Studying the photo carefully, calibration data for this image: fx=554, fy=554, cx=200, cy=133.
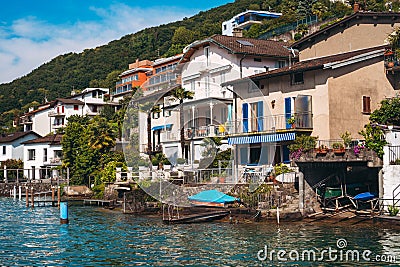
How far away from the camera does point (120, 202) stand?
49.0m

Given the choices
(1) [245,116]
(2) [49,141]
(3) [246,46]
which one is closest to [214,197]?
(1) [245,116]

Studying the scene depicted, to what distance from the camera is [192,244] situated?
27.8 metres

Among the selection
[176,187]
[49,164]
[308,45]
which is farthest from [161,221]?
[49,164]

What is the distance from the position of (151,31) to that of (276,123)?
12016cm

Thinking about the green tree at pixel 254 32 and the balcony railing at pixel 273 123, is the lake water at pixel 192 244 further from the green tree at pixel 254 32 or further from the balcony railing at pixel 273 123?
the green tree at pixel 254 32

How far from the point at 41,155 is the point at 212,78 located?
36475 mm

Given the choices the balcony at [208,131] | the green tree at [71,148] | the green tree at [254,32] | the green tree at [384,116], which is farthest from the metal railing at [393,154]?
the green tree at [254,32]

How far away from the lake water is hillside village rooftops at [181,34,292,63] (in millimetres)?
21615

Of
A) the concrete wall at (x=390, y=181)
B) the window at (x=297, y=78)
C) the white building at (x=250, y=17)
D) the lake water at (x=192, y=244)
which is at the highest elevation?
the white building at (x=250, y=17)

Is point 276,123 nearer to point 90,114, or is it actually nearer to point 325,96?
point 325,96

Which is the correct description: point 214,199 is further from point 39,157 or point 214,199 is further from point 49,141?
point 39,157

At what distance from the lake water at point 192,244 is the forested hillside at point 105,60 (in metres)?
87.6

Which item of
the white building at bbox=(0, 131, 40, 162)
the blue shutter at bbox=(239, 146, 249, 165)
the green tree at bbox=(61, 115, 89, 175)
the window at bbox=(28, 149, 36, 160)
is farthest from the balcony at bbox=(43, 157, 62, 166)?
the blue shutter at bbox=(239, 146, 249, 165)

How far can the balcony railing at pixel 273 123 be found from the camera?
39656 mm
